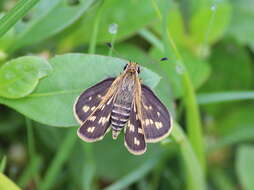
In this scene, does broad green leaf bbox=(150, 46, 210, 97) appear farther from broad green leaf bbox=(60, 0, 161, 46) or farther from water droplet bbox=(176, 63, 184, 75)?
broad green leaf bbox=(60, 0, 161, 46)

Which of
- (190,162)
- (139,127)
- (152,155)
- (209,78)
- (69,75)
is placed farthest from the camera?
(209,78)

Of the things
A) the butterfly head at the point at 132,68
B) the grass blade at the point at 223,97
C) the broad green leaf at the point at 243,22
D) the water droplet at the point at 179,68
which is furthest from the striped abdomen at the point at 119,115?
the broad green leaf at the point at 243,22

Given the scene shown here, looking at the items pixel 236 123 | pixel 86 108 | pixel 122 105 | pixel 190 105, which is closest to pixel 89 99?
pixel 86 108

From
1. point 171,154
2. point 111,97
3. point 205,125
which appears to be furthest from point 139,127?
point 205,125

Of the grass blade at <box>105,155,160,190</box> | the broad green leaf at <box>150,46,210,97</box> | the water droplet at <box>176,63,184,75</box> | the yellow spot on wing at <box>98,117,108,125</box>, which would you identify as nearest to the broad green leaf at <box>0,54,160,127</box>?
the yellow spot on wing at <box>98,117,108,125</box>

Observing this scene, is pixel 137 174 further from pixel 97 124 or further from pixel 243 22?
pixel 243 22

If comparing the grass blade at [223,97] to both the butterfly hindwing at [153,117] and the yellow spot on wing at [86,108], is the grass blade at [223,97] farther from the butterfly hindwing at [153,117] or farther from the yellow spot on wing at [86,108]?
the yellow spot on wing at [86,108]

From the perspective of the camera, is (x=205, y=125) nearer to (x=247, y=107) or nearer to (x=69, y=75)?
(x=247, y=107)
